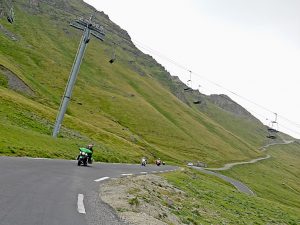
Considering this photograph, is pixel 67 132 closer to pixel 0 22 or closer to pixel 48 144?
pixel 48 144

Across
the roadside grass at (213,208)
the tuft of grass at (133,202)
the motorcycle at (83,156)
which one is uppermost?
the motorcycle at (83,156)

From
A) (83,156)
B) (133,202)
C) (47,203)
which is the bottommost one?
(47,203)

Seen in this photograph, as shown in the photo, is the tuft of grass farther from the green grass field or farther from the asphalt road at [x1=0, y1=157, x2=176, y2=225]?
the green grass field

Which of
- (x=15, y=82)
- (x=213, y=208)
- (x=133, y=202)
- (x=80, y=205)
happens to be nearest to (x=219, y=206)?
(x=213, y=208)

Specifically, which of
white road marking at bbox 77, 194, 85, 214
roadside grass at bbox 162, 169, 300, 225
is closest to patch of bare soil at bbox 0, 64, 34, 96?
roadside grass at bbox 162, 169, 300, 225

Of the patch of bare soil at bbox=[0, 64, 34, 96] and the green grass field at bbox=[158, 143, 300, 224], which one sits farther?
the patch of bare soil at bbox=[0, 64, 34, 96]

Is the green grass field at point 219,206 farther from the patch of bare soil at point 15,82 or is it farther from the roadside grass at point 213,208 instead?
the patch of bare soil at point 15,82

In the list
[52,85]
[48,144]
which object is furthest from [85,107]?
[48,144]

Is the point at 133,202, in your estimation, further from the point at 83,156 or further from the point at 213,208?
the point at 83,156

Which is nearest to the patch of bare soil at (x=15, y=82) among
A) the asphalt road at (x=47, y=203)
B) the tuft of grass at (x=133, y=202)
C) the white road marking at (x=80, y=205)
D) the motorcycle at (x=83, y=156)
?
the motorcycle at (x=83, y=156)

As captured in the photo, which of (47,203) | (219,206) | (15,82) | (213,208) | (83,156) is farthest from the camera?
(15,82)

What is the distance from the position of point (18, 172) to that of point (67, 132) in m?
59.5

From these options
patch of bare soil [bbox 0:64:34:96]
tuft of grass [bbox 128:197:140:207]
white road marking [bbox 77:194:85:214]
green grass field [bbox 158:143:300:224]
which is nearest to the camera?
white road marking [bbox 77:194:85:214]

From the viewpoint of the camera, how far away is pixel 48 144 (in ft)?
153
